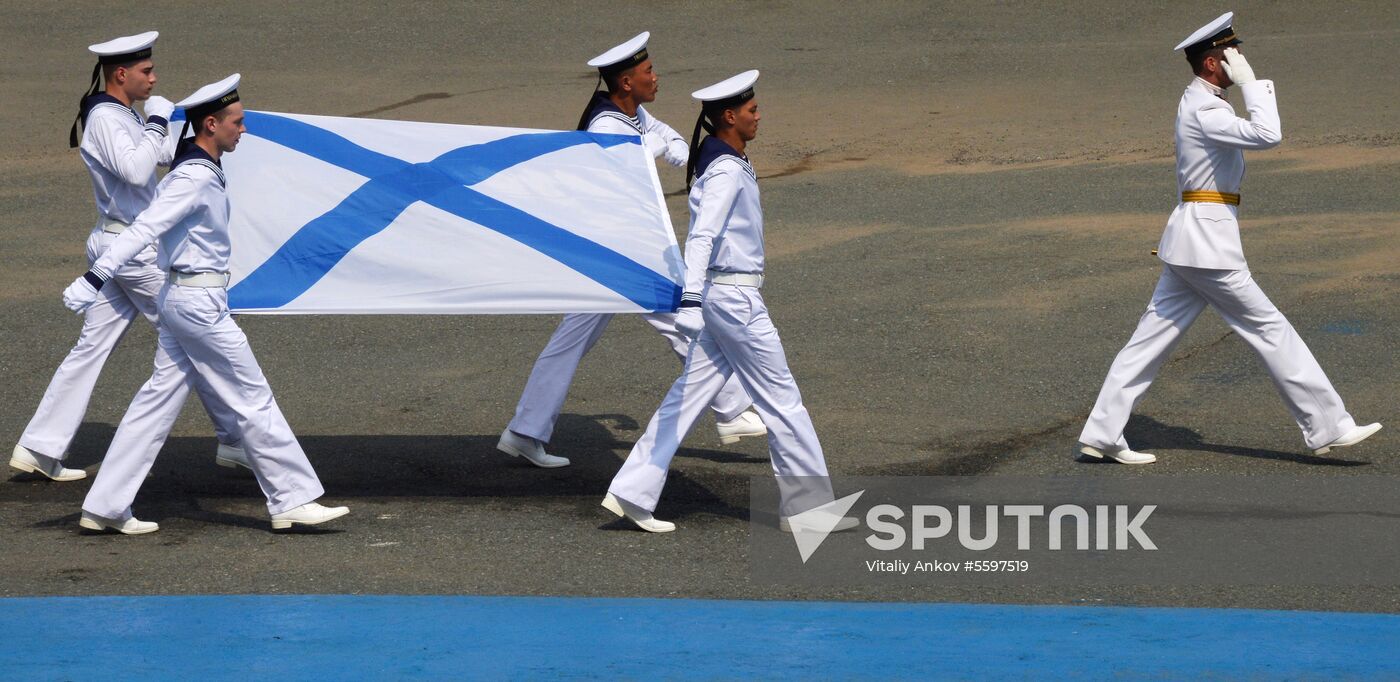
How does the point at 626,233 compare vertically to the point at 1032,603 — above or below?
above

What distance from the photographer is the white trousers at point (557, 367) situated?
7.42 meters

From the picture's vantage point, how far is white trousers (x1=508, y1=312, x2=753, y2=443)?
24.3ft

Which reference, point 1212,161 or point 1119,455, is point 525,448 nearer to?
point 1119,455

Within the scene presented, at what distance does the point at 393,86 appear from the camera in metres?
20.6

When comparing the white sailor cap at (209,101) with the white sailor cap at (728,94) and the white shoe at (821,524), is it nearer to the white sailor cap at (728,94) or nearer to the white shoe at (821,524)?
the white sailor cap at (728,94)

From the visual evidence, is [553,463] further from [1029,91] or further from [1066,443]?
[1029,91]

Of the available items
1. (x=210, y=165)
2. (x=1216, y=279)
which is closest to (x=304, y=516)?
(x=210, y=165)

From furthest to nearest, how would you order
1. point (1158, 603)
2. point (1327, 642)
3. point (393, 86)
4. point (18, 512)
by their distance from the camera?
1. point (393, 86)
2. point (18, 512)
3. point (1158, 603)
4. point (1327, 642)

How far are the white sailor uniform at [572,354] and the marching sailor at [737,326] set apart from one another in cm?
102

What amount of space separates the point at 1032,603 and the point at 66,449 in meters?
4.16

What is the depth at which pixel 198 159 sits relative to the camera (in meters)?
6.13

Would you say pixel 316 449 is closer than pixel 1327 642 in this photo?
No

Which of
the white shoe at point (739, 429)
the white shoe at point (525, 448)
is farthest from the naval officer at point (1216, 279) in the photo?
the white shoe at point (525, 448)

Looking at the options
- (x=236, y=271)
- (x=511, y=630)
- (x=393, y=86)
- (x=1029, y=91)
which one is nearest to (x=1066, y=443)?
(x=511, y=630)
